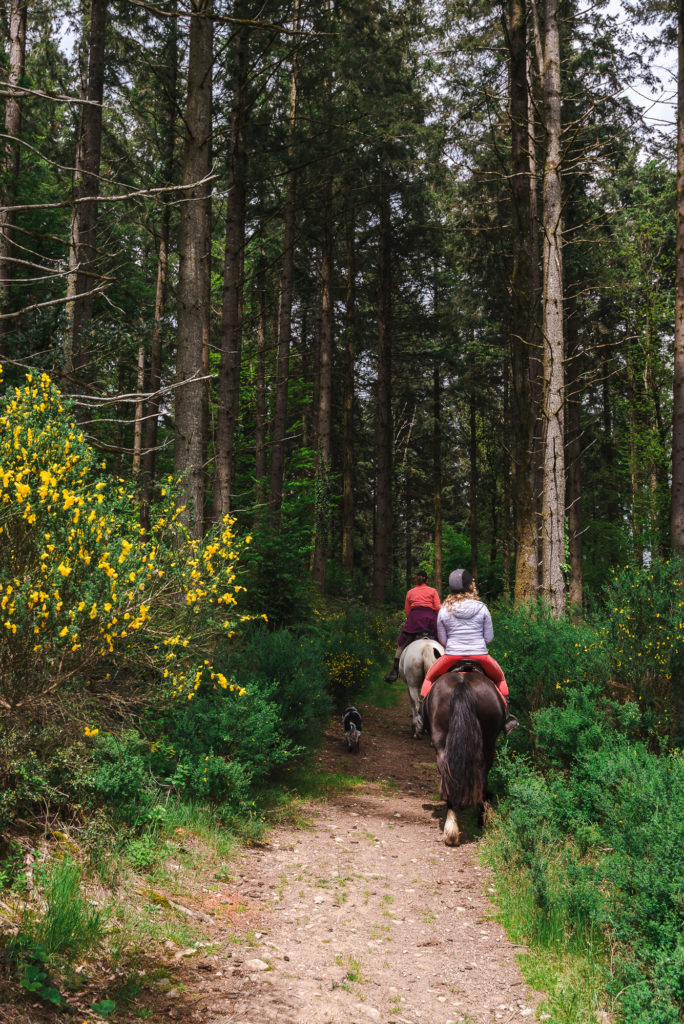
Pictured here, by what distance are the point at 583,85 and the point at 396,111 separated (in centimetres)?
700

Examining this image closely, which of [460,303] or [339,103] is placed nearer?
[339,103]

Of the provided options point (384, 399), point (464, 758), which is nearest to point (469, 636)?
point (464, 758)

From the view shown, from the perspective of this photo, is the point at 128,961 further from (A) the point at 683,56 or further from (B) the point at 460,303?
(B) the point at 460,303

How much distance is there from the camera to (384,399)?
22.7 m

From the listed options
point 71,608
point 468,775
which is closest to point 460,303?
point 468,775

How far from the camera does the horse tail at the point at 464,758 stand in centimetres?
632

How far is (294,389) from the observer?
28.0m

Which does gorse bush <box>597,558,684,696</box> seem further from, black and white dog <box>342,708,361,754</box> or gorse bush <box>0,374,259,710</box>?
gorse bush <box>0,374,259,710</box>

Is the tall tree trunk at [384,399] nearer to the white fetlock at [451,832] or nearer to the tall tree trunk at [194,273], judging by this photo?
the tall tree trunk at [194,273]

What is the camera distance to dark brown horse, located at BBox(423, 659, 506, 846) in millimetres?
6340

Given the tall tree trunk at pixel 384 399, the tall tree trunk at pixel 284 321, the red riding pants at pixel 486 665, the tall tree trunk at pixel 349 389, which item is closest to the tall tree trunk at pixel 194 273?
the red riding pants at pixel 486 665

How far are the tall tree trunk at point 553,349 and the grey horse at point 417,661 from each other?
199 centimetres

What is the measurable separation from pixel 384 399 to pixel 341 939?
19368mm

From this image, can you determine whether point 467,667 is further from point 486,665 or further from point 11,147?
point 11,147
